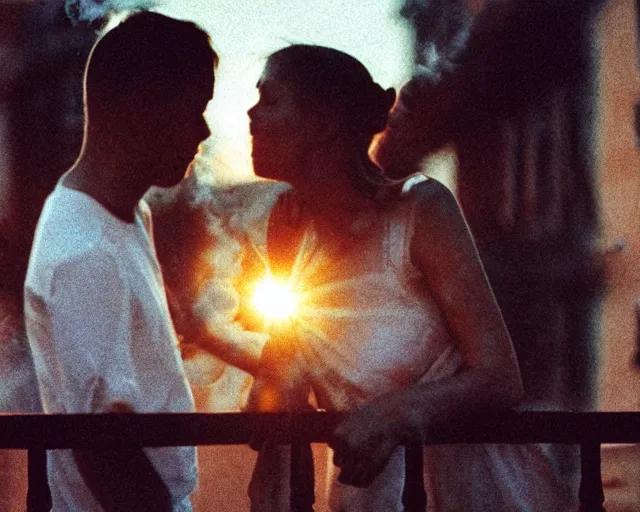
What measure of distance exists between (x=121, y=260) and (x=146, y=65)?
473 millimetres

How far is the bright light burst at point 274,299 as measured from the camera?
209cm

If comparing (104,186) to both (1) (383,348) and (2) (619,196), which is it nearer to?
(1) (383,348)

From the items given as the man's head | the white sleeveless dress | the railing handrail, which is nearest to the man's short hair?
the man's head

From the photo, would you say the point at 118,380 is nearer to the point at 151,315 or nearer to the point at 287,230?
the point at 151,315

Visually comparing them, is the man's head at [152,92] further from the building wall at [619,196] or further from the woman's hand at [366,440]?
the building wall at [619,196]

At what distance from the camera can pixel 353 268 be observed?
1.97m

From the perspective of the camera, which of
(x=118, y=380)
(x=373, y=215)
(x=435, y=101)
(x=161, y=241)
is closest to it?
(x=118, y=380)

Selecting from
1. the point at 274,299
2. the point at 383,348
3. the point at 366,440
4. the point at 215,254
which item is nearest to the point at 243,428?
the point at 366,440

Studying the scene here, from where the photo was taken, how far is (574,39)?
2.78 meters

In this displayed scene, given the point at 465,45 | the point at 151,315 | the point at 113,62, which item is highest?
the point at 465,45

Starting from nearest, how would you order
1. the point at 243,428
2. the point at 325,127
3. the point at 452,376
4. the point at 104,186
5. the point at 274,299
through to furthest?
the point at 243,428, the point at 452,376, the point at 104,186, the point at 325,127, the point at 274,299

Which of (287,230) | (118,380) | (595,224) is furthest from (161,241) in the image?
(595,224)

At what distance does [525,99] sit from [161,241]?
121 centimetres

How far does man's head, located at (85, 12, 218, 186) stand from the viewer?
6.55 feet
